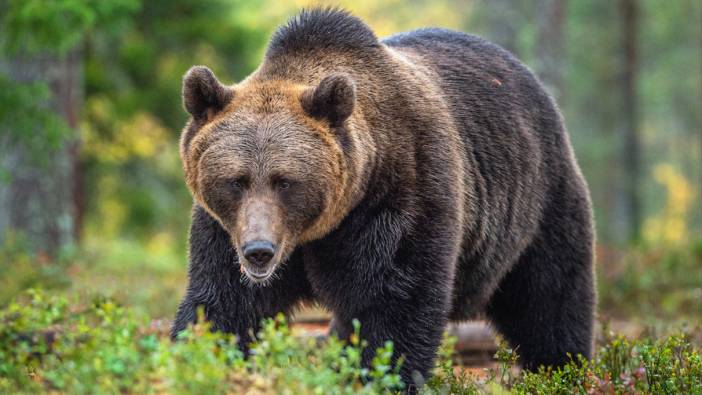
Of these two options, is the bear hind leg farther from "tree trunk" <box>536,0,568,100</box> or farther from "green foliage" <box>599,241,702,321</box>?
"tree trunk" <box>536,0,568,100</box>

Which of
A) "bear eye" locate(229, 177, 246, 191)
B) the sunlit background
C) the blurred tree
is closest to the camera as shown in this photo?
"bear eye" locate(229, 177, 246, 191)

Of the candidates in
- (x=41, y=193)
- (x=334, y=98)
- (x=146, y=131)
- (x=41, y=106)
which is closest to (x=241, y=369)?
(x=334, y=98)

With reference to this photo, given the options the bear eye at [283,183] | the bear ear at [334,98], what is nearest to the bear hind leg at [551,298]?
the bear ear at [334,98]

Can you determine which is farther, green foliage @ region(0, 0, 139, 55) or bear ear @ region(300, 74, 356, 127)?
green foliage @ region(0, 0, 139, 55)

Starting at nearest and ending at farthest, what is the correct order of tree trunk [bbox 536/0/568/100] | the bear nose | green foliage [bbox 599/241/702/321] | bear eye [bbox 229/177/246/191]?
the bear nose
bear eye [bbox 229/177/246/191]
green foliage [bbox 599/241/702/321]
tree trunk [bbox 536/0/568/100]

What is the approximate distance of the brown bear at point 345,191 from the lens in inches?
193

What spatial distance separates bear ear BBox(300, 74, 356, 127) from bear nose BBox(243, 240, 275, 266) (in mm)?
802

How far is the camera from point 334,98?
5.01 meters

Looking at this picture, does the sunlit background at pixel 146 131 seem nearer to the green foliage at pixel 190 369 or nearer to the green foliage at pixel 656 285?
the green foliage at pixel 656 285

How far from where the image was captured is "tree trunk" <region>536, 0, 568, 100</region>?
1577cm

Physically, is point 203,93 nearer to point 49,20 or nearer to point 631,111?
point 49,20

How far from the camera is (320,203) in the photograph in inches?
195

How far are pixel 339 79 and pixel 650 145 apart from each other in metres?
44.8

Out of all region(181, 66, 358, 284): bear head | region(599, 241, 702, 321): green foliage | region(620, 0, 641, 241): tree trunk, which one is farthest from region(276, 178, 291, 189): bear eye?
region(620, 0, 641, 241): tree trunk
